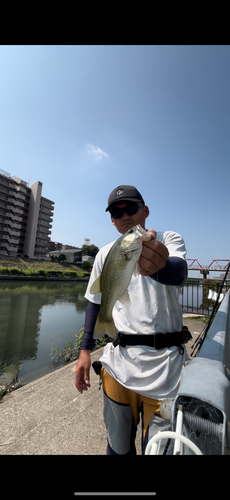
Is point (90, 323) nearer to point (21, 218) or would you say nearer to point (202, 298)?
point (202, 298)

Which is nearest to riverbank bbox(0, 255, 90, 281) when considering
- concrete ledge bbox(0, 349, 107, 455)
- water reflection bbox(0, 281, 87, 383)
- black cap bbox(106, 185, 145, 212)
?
water reflection bbox(0, 281, 87, 383)

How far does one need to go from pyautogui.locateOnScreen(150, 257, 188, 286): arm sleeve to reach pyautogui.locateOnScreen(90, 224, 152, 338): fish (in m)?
0.17

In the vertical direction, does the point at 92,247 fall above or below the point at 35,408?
above

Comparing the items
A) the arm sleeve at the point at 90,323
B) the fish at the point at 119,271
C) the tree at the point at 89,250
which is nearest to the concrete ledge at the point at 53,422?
the arm sleeve at the point at 90,323

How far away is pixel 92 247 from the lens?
243 ft

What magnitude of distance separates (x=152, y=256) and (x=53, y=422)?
3.15 metres

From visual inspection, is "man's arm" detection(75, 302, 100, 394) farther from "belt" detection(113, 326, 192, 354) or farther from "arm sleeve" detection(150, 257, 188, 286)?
"arm sleeve" detection(150, 257, 188, 286)

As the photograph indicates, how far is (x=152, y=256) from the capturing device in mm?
1244

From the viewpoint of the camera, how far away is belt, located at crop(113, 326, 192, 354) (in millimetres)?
1590

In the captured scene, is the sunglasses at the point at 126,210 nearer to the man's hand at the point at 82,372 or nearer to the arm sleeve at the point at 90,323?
the arm sleeve at the point at 90,323

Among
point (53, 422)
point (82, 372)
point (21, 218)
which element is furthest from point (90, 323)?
point (21, 218)

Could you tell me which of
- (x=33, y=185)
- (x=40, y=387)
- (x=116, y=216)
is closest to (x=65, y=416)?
(x=40, y=387)
